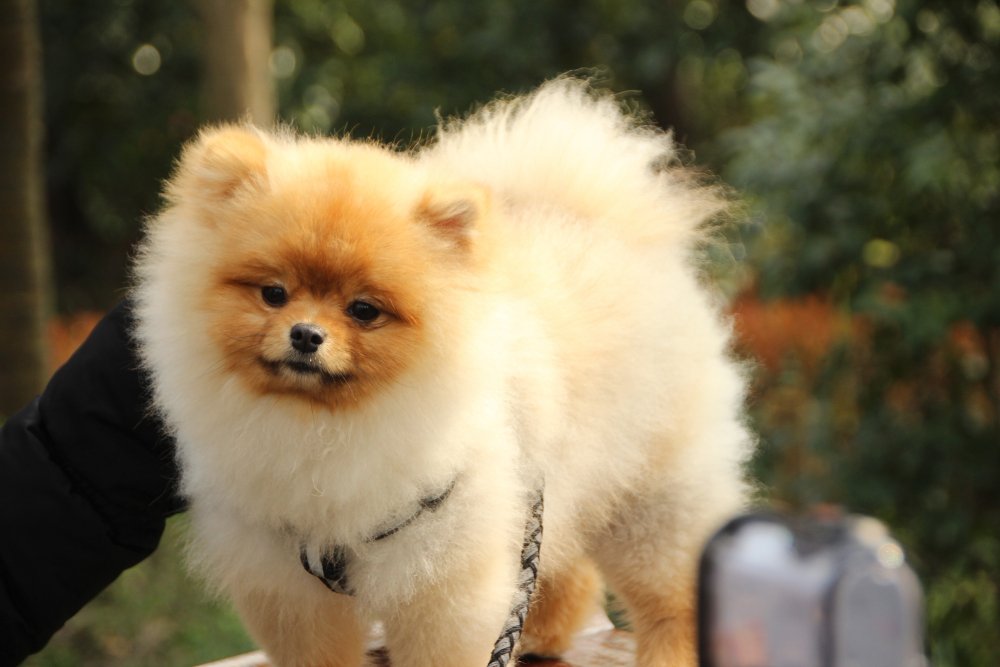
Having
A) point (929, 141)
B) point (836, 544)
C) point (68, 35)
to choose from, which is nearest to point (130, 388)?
point (836, 544)

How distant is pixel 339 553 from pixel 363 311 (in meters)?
0.41

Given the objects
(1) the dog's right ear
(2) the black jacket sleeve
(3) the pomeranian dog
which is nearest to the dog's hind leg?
(3) the pomeranian dog

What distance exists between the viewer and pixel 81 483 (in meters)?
2.08

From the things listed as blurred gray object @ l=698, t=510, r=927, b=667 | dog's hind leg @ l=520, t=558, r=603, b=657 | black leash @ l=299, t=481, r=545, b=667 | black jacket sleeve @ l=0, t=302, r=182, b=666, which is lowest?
dog's hind leg @ l=520, t=558, r=603, b=657

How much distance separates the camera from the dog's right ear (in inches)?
69.0

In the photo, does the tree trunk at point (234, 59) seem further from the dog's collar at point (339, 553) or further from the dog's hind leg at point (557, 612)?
the dog's collar at point (339, 553)

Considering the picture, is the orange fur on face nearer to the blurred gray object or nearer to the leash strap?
the leash strap

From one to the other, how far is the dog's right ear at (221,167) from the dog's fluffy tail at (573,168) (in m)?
0.56

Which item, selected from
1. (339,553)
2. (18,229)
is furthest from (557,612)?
(18,229)

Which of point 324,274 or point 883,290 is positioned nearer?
point 324,274

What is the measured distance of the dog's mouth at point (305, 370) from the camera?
164 cm

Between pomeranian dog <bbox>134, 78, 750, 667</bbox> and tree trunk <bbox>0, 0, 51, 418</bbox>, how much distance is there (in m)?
3.36

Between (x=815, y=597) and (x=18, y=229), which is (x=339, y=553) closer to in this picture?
(x=815, y=597)

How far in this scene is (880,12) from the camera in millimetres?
4770
